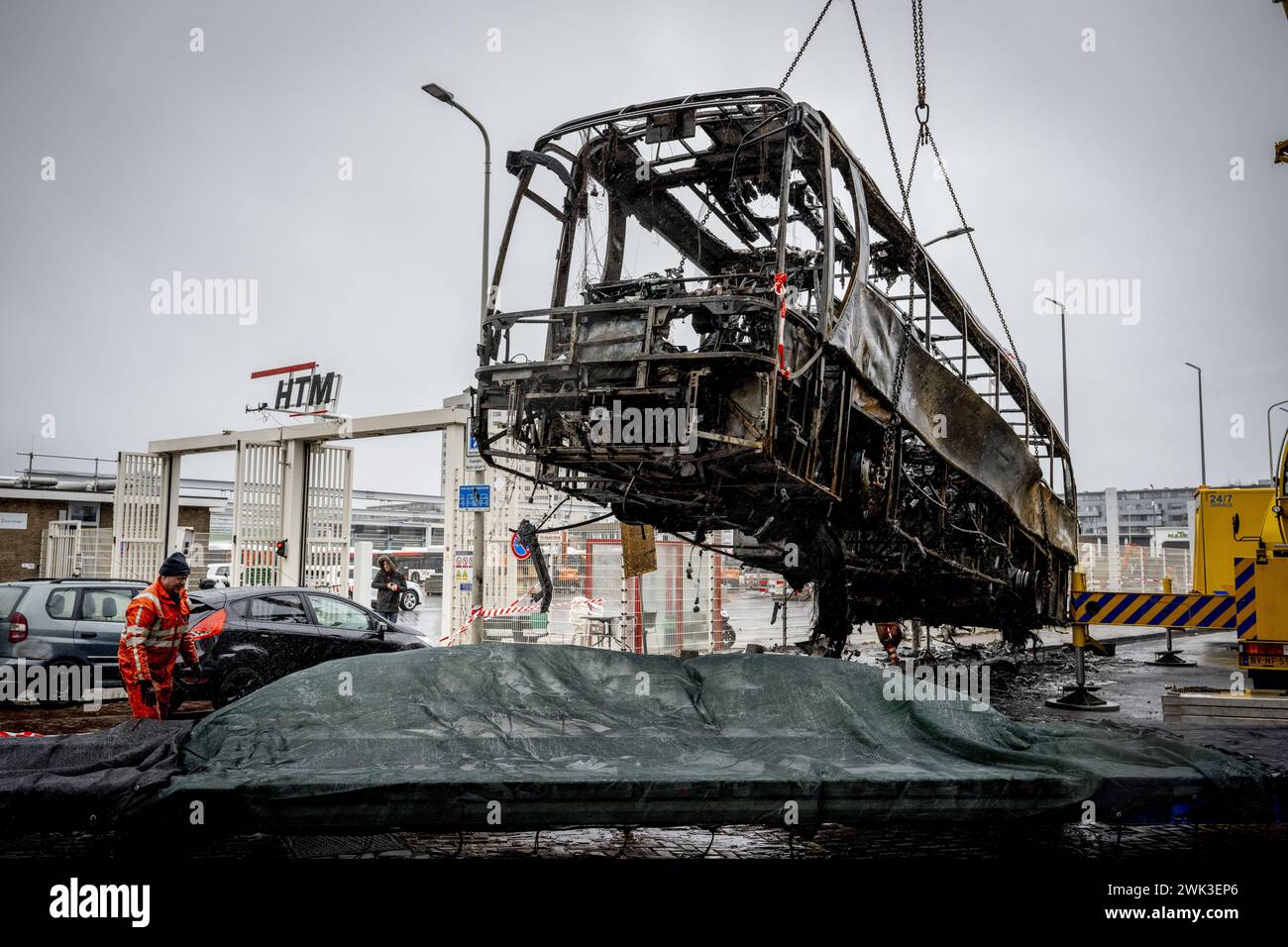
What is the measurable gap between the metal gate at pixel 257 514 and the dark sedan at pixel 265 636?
707 cm

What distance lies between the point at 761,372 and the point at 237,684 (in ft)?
23.3

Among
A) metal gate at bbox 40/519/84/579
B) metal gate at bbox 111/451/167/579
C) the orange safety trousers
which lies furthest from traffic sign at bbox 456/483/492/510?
metal gate at bbox 40/519/84/579

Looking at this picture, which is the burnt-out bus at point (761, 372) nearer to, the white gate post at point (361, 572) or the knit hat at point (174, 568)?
the knit hat at point (174, 568)

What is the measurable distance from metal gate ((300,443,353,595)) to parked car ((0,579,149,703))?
291 inches

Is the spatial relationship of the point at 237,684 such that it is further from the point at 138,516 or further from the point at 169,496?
the point at 138,516

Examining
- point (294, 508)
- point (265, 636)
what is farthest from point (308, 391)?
point (265, 636)

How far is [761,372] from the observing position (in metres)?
6.29

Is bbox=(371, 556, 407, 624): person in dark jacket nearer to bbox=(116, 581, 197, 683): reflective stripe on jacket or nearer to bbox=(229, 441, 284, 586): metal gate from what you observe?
bbox=(229, 441, 284, 586): metal gate

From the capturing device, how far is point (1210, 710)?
26.4 ft

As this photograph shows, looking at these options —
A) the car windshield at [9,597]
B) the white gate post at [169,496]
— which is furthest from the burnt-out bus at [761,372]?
the white gate post at [169,496]

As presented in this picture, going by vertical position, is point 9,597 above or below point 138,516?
below
